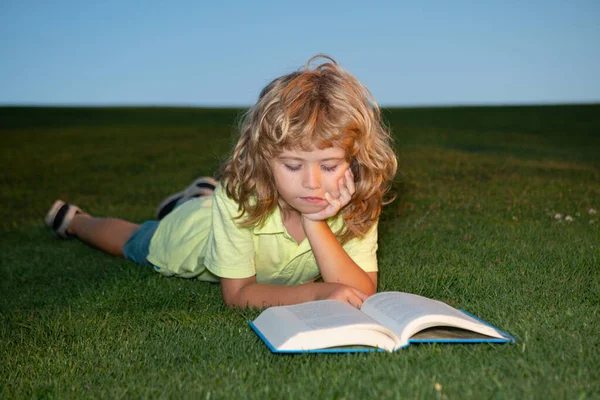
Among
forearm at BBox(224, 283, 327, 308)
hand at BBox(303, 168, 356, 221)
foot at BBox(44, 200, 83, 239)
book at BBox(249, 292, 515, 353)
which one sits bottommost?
foot at BBox(44, 200, 83, 239)

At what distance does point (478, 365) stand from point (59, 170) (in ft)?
35.8

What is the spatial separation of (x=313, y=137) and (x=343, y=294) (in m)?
0.71

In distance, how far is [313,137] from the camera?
286 cm

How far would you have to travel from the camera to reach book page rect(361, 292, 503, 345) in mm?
2359

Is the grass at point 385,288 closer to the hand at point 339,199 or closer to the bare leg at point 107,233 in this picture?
the bare leg at point 107,233

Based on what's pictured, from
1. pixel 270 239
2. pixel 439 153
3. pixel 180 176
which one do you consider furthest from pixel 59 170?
pixel 270 239

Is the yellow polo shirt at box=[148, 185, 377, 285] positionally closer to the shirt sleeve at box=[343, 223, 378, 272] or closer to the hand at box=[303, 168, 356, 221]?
the shirt sleeve at box=[343, 223, 378, 272]

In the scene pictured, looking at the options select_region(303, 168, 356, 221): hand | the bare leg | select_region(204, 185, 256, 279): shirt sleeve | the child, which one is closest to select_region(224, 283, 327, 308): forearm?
the child

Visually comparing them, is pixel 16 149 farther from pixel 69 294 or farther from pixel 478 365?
pixel 478 365

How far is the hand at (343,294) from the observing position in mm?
2842

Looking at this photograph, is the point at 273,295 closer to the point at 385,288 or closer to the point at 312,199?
the point at 312,199

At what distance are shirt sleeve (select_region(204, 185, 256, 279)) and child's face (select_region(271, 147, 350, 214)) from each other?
0.46m

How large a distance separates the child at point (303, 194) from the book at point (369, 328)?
0.34m

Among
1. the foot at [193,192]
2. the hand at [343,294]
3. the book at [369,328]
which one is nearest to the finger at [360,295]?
the hand at [343,294]
